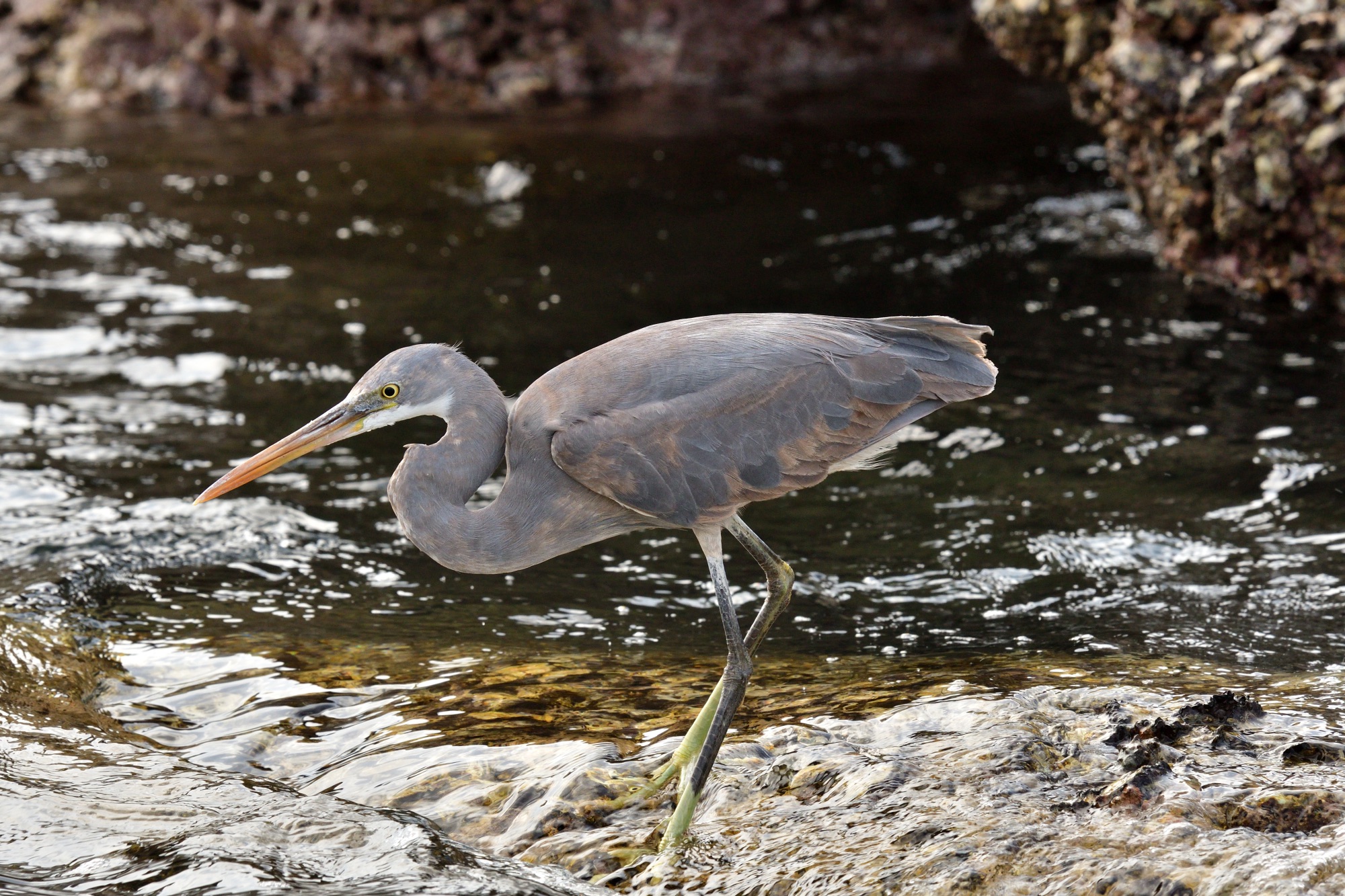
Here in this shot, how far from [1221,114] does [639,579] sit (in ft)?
14.8

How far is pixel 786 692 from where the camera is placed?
442 centimetres

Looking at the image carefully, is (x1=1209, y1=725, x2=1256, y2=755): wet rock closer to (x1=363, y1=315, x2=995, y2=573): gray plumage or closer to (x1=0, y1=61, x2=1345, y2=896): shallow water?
(x1=0, y1=61, x2=1345, y2=896): shallow water

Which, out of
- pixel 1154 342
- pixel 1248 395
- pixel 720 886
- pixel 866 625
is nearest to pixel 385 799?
pixel 720 886

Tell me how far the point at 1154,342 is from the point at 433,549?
505 centimetres

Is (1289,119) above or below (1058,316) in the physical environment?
above

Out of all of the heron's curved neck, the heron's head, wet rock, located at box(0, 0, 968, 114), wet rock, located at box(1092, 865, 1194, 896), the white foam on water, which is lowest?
wet rock, located at box(1092, 865, 1194, 896)

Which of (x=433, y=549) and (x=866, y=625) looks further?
(x=866, y=625)

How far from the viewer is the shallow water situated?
349 cm

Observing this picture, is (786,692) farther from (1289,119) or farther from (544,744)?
(1289,119)

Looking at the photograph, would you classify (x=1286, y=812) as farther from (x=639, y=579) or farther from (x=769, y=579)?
(x=639, y=579)

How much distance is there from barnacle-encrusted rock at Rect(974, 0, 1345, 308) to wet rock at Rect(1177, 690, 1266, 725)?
4.23 metres

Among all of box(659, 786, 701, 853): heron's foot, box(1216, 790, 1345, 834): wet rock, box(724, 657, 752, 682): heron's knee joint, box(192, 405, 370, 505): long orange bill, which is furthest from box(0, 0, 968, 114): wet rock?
box(1216, 790, 1345, 834): wet rock

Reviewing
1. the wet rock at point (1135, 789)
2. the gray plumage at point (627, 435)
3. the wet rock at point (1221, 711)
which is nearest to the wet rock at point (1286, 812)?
the wet rock at point (1135, 789)

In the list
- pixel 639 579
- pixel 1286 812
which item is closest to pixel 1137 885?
pixel 1286 812
